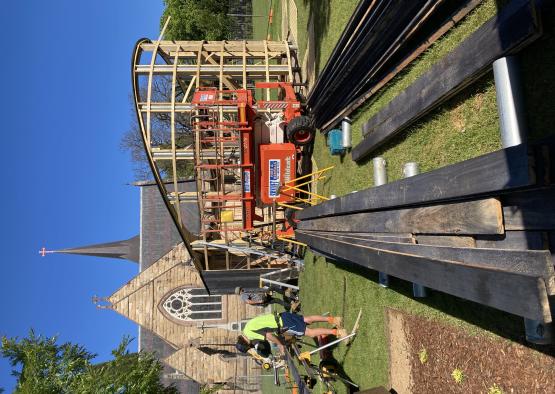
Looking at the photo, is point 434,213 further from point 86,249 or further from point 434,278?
point 86,249

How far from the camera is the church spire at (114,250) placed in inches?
1073

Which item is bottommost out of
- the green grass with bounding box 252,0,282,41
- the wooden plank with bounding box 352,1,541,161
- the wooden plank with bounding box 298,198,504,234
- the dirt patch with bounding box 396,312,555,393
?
the dirt patch with bounding box 396,312,555,393

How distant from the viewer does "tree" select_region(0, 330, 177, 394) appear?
9.80 m

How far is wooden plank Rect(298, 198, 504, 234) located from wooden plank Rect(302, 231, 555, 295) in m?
0.18

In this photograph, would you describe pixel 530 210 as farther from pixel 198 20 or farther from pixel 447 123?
pixel 198 20

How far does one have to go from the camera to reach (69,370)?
34.3 feet

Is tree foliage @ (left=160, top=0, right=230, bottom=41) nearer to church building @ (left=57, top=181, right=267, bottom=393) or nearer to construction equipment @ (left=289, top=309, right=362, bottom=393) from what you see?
church building @ (left=57, top=181, right=267, bottom=393)

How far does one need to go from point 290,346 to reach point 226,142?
518 centimetres

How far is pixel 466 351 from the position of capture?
14.5ft

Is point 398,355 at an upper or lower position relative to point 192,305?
upper

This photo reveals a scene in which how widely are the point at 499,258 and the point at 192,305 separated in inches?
822

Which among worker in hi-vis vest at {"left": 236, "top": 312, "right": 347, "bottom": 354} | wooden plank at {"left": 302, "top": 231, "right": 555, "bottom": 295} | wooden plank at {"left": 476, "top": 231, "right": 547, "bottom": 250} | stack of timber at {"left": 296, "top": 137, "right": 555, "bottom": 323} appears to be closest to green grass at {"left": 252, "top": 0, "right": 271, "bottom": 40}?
worker in hi-vis vest at {"left": 236, "top": 312, "right": 347, "bottom": 354}

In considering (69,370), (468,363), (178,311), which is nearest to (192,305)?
(178,311)

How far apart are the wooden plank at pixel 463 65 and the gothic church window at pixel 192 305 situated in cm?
1824
